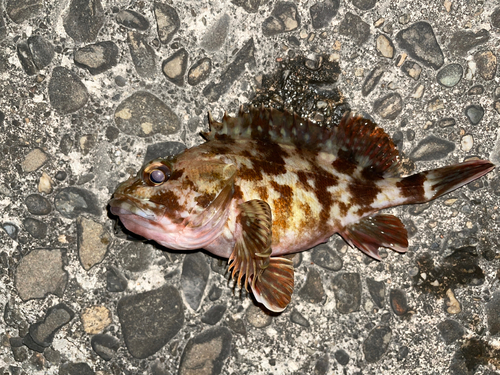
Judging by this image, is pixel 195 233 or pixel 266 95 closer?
pixel 195 233

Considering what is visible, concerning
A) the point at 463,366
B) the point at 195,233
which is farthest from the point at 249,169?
the point at 463,366

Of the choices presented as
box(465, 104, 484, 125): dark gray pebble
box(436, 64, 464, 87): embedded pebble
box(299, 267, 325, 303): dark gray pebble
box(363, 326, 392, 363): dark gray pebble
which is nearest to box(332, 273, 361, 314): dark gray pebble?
box(299, 267, 325, 303): dark gray pebble

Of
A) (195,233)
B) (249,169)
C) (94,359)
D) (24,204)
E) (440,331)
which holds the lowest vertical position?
(94,359)

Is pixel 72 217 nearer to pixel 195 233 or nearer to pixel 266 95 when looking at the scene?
pixel 195 233

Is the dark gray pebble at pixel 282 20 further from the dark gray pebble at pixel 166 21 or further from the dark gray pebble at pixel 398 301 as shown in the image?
the dark gray pebble at pixel 398 301

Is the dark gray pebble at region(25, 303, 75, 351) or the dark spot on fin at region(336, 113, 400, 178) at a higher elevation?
the dark spot on fin at region(336, 113, 400, 178)

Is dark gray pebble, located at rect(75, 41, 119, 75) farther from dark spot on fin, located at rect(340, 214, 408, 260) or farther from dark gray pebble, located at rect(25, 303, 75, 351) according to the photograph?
dark spot on fin, located at rect(340, 214, 408, 260)

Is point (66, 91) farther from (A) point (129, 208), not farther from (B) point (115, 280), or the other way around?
(B) point (115, 280)
